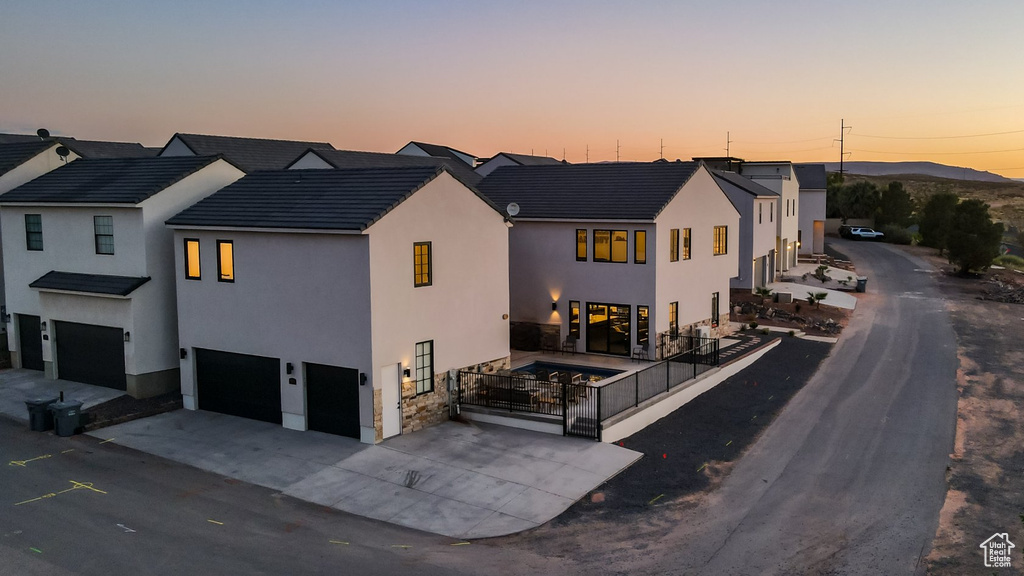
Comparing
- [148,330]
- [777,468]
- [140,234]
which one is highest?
[140,234]

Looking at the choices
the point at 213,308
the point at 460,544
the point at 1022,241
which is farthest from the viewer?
the point at 1022,241

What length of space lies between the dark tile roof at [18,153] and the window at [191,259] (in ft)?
33.1

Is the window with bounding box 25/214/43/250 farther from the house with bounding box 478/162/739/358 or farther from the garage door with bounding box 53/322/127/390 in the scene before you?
the house with bounding box 478/162/739/358

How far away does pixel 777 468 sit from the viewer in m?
18.4

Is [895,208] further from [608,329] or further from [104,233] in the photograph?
[104,233]

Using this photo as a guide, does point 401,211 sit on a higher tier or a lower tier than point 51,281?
higher

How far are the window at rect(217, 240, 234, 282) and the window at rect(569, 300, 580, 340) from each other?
1226 centimetres

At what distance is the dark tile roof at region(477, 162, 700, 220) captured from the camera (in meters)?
27.4

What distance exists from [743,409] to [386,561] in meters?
13.6

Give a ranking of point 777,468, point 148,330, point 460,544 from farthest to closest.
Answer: point 148,330, point 777,468, point 460,544

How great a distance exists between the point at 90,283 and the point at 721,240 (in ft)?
74.6

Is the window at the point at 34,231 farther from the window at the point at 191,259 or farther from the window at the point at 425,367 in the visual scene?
the window at the point at 425,367

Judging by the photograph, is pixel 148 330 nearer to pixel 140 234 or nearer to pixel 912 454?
pixel 140 234

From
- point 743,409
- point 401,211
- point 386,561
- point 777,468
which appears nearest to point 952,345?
point 743,409
